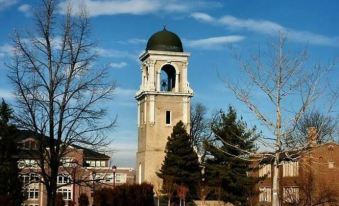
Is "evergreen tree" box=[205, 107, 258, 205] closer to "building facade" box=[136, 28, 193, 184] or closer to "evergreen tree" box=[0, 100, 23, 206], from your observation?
"evergreen tree" box=[0, 100, 23, 206]

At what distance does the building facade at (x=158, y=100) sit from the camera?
243 ft

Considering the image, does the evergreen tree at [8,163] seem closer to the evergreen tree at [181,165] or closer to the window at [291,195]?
the evergreen tree at [181,165]

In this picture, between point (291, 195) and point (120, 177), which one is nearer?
point (291, 195)

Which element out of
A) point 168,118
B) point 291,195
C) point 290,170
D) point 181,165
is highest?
point 168,118

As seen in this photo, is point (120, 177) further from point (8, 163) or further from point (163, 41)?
point (8, 163)

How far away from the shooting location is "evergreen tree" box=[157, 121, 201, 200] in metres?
58.7

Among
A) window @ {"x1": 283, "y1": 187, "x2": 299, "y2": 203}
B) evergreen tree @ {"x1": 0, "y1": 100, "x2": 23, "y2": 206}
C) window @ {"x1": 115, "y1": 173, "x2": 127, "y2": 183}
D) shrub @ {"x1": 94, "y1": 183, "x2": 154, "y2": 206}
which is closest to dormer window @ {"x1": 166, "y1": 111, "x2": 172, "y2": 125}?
shrub @ {"x1": 94, "y1": 183, "x2": 154, "y2": 206}

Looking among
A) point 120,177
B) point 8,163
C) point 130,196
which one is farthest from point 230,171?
point 120,177

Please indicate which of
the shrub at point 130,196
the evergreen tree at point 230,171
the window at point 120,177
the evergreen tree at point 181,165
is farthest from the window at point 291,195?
the window at point 120,177

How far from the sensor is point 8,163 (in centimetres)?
4347

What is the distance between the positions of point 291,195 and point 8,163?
1903cm

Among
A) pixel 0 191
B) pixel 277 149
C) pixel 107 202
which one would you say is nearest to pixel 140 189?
pixel 107 202

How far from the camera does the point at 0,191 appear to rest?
42.6 metres

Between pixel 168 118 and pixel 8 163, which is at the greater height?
pixel 168 118
